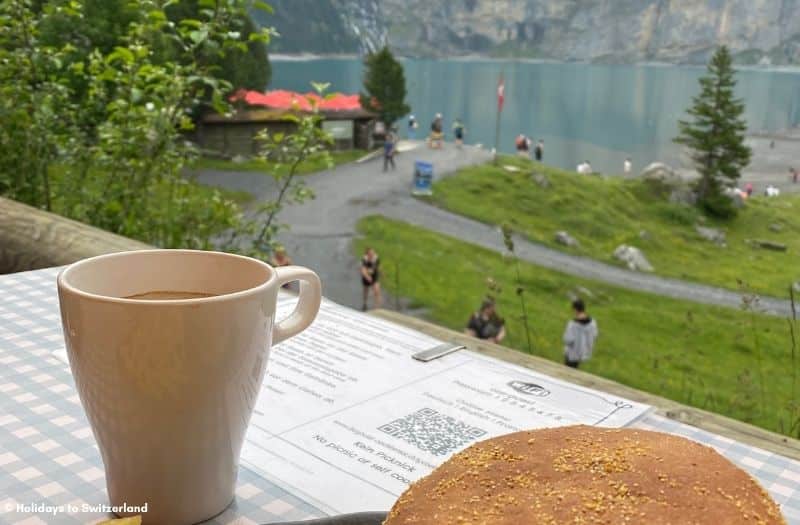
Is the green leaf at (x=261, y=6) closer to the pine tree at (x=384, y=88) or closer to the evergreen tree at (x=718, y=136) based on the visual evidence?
the evergreen tree at (x=718, y=136)

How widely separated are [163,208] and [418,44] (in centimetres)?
9780

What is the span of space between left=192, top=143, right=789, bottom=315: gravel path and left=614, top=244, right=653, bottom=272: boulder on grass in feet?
1.00

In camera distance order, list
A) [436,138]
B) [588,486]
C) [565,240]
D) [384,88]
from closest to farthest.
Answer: [588,486], [565,240], [384,88], [436,138]

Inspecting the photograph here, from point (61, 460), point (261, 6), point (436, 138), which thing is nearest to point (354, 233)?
point (436, 138)

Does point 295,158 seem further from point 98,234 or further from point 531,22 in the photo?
point 531,22

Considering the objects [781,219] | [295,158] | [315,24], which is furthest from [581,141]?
[295,158]

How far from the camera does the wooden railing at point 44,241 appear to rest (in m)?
1.49

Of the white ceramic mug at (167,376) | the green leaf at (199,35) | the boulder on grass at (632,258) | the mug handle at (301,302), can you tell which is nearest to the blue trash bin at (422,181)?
the boulder on grass at (632,258)

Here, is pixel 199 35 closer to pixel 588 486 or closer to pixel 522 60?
pixel 588 486

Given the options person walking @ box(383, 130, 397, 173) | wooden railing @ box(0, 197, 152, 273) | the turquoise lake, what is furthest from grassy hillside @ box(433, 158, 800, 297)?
wooden railing @ box(0, 197, 152, 273)

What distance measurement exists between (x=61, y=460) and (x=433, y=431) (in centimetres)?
34

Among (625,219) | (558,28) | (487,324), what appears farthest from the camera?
(558,28)

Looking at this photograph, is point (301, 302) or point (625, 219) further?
point (625, 219)

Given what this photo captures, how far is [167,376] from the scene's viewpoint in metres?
0.51
